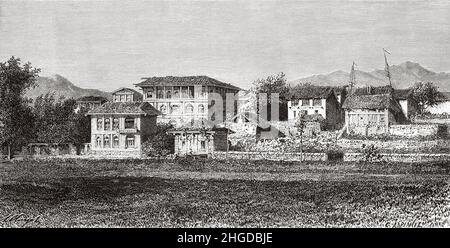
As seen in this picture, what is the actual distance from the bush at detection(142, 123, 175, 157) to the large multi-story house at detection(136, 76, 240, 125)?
0.50 meters

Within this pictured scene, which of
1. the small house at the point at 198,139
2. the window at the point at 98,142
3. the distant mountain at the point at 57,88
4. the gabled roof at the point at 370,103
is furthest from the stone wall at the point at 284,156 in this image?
the window at the point at 98,142

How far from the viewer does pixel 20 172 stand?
1474 cm

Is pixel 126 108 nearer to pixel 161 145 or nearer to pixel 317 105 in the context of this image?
pixel 161 145

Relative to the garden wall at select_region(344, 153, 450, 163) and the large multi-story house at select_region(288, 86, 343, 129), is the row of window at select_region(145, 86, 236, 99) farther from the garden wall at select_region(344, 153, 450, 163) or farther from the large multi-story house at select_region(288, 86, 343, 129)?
the garden wall at select_region(344, 153, 450, 163)

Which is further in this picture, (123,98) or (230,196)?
(123,98)

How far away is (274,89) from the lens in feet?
60.3

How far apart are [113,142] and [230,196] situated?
31.9 feet

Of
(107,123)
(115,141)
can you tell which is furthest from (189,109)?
(107,123)

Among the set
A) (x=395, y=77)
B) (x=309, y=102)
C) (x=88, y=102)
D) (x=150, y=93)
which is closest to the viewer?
(x=395, y=77)

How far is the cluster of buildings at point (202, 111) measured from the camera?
17.3 m

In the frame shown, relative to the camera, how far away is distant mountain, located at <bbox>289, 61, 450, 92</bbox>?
1226 centimetres
